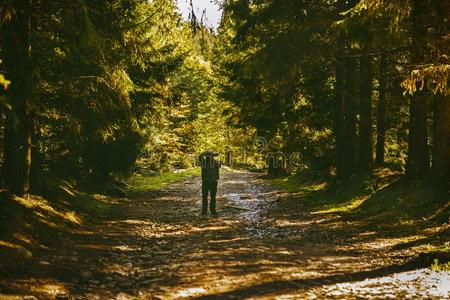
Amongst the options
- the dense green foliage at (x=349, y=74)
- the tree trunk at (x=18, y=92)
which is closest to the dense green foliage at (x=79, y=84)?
the tree trunk at (x=18, y=92)

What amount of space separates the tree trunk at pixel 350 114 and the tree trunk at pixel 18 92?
37.4 feet

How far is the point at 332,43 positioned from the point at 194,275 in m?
11.7

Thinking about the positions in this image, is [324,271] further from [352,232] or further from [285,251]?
[352,232]

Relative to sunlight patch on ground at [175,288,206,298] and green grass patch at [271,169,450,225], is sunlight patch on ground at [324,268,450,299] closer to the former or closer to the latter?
sunlight patch on ground at [175,288,206,298]

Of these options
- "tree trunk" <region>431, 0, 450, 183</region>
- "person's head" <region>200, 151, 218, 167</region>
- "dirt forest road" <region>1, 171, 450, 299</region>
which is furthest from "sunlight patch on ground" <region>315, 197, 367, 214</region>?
"person's head" <region>200, 151, 218, 167</region>

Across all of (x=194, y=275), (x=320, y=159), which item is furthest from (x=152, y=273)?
(x=320, y=159)

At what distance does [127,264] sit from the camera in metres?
8.00

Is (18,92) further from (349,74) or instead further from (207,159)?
(349,74)

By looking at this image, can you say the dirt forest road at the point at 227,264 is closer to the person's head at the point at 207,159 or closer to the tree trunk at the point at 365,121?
the person's head at the point at 207,159

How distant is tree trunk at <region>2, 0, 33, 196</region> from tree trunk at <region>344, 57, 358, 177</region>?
11.4m

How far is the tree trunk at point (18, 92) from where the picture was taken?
8.59 meters

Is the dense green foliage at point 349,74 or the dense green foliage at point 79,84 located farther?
the dense green foliage at point 349,74

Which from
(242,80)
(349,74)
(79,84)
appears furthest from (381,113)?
(79,84)

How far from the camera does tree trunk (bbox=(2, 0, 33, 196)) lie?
859 centimetres
